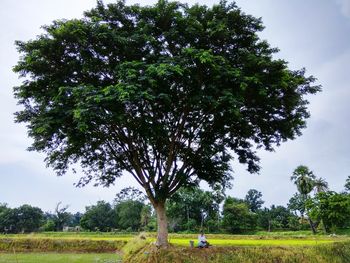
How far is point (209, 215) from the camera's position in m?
68.2

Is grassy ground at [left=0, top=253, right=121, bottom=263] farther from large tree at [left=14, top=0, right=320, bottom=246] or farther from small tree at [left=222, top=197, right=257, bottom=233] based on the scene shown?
small tree at [left=222, top=197, right=257, bottom=233]

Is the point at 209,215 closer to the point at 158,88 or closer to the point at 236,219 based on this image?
the point at 236,219

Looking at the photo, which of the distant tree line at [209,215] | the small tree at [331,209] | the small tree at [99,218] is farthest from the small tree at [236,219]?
the small tree at [99,218]

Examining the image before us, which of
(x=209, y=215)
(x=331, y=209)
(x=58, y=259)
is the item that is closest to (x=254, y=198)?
(x=209, y=215)

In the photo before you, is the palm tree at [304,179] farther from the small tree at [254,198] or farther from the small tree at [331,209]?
the small tree at [254,198]

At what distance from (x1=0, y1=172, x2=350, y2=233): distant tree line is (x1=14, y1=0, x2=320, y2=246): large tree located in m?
33.4

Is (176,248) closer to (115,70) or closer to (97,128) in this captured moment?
(97,128)

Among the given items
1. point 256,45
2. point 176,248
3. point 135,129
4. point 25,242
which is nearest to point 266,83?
point 256,45

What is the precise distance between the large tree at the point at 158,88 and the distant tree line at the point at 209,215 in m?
33.4

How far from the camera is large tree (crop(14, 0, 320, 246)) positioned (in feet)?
46.6

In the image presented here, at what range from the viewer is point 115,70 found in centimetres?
1491

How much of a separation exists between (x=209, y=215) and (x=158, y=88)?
189 feet

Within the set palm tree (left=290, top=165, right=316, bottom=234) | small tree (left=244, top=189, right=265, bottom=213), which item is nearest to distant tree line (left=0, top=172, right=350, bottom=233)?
palm tree (left=290, top=165, right=316, bottom=234)

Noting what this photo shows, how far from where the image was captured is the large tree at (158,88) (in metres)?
14.2
